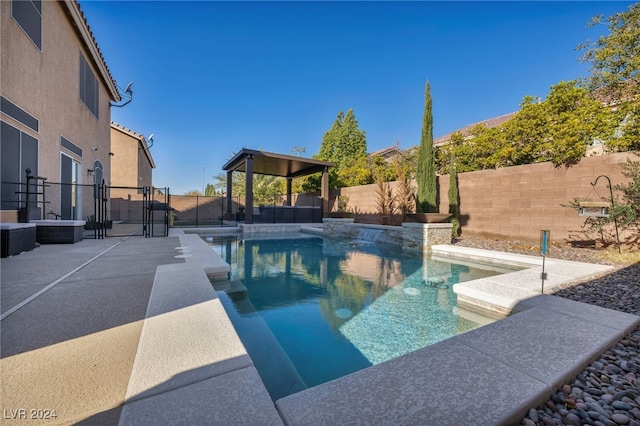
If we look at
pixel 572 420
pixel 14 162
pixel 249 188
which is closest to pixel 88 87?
pixel 14 162

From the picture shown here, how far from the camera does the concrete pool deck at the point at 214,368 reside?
4.28 ft

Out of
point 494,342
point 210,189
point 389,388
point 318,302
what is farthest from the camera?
point 210,189

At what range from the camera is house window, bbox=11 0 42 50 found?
19.1 feet

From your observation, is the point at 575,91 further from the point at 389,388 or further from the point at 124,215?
the point at 124,215

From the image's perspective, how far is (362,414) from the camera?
131 centimetres

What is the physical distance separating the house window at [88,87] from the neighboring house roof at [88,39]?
46 centimetres

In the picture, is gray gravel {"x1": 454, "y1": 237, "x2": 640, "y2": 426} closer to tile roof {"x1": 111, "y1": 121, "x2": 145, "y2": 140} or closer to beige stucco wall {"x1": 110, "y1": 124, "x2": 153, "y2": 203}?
beige stucco wall {"x1": 110, "y1": 124, "x2": 153, "y2": 203}

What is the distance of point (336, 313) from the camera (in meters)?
3.66

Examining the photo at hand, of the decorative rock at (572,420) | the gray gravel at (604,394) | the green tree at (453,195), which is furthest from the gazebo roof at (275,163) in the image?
the decorative rock at (572,420)

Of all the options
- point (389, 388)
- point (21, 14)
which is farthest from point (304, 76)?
point (389, 388)

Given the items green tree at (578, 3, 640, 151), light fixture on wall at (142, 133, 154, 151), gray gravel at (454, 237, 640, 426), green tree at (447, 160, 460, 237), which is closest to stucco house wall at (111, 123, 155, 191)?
light fixture on wall at (142, 133, 154, 151)

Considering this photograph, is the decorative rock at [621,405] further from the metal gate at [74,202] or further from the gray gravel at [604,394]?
the metal gate at [74,202]

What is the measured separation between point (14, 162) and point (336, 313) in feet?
24.2

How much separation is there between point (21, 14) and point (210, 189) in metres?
40.4
